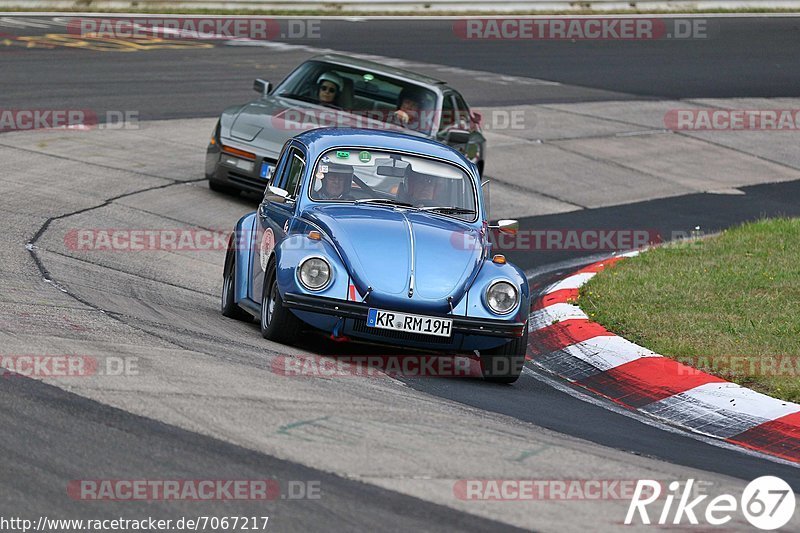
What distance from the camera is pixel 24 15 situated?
27.5 meters

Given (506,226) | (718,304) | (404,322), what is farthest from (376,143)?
(718,304)

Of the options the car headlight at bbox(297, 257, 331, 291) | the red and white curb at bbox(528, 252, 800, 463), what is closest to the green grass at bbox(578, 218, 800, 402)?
the red and white curb at bbox(528, 252, 800, 463)

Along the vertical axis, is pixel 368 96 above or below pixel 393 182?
above

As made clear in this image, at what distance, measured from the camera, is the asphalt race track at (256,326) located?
207 inches

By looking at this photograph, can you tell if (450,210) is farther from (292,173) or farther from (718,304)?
(718,304)

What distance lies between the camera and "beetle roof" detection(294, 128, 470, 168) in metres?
9.50

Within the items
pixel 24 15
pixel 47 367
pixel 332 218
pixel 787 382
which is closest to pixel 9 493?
pixel 47 367

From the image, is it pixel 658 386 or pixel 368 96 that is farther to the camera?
pixel 368 96

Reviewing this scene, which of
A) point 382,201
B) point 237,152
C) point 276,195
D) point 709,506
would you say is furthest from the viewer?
point 237,152

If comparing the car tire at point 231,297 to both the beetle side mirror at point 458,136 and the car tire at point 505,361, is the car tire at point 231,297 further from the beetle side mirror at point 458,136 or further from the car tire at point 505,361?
the beetle side mirror at point 458,136

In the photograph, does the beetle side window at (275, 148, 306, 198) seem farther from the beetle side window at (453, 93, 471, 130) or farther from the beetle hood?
the beetle side window at (453, 93, 471, 130)

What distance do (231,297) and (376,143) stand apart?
5.10 ft

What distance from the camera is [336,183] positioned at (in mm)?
9273

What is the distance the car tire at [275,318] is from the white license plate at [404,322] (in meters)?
0.50
